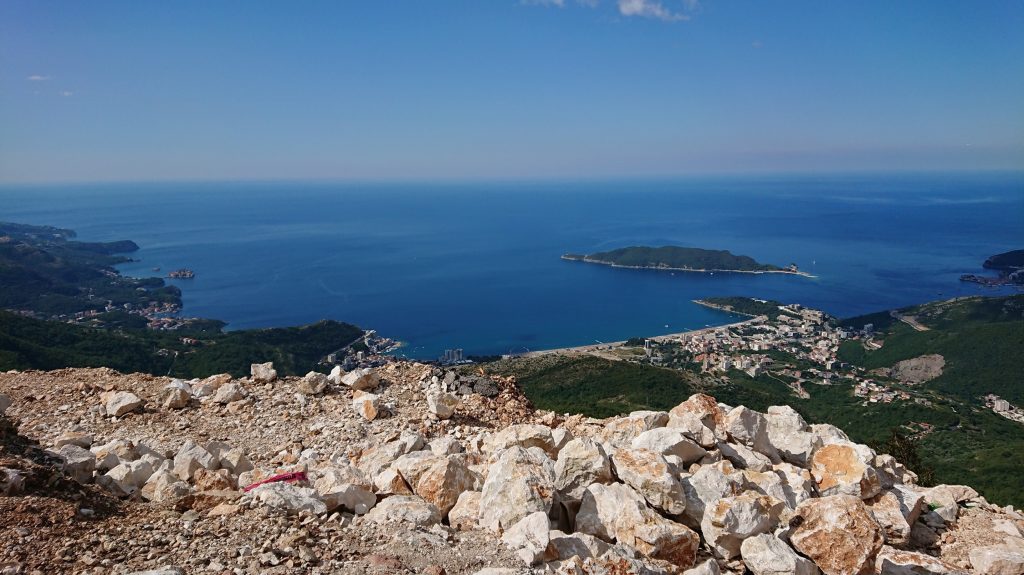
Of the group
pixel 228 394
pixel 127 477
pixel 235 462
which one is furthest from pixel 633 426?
pixel 228 394

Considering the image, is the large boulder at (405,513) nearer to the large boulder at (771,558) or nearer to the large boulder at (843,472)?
the large boulder at (771,558)

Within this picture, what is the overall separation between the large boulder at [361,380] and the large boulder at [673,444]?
269 inches

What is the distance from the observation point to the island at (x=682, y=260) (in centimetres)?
15000

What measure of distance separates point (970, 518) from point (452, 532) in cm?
896

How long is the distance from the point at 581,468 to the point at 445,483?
1974 millimetres

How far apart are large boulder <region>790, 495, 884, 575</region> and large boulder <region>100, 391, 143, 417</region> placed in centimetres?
1254

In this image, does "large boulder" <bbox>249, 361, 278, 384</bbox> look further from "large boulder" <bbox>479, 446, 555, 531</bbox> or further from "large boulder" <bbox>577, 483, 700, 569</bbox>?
"large boulder" <bbox>577, 483, 700, 569</bbox>

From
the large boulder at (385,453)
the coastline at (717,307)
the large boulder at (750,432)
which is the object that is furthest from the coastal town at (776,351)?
the large boulder at (385,453)

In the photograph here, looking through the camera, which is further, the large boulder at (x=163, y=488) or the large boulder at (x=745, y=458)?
the large boulder at (x=745, y=458)

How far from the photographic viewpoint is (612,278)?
147125 mm

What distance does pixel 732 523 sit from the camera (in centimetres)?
680

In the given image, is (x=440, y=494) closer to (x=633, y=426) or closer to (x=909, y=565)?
(x=633, y=426)

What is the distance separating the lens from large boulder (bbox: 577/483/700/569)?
21.2ft

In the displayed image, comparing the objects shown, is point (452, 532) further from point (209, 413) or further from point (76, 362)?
point (76, 362)
